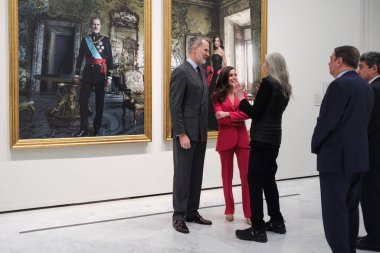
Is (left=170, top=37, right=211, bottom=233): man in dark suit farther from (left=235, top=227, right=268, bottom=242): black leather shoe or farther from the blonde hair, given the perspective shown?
the blonde hair

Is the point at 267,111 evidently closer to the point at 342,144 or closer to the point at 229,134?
the point at 229,134

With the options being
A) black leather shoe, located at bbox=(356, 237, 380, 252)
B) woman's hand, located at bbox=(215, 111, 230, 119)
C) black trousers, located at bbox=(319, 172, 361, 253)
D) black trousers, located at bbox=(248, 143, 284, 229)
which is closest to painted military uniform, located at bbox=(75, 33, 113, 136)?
woman's hand, located at bbox=(215, 111, 230, 119)

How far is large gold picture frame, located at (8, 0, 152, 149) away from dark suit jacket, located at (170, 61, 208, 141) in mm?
1427

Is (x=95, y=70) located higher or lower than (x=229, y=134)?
higher

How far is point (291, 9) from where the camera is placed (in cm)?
706

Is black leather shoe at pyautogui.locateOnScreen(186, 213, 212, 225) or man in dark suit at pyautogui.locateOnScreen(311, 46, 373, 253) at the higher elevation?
man in dark suit at pyautogui.locateOnScreen(311, 46, 373, 253)

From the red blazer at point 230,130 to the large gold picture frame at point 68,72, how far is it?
1509 millimetres

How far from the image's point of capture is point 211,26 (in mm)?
6242

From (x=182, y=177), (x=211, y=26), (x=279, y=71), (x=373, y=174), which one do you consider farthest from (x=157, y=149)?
(x=373, y=174)

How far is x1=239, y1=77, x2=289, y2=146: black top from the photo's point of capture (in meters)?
3.94

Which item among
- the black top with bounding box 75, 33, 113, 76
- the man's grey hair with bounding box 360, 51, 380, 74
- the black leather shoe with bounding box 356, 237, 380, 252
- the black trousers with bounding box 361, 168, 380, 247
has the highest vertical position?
the black top with bounding box 75, 33, 113, 76

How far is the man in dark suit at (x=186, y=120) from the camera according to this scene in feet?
14.2

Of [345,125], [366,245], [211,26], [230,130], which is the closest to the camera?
[345,125]

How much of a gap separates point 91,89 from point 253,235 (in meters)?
2.70
